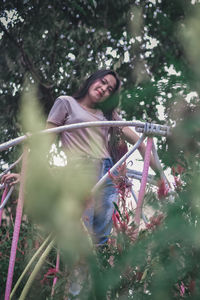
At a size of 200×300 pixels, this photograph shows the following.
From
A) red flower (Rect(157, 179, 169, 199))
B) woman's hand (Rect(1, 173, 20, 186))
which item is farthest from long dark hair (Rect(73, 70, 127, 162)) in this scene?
woman's hand (Rect(1, 173, 20, 186))

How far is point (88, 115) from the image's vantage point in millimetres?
2377

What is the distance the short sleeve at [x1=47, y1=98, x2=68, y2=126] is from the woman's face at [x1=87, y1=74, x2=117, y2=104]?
186 millimetres

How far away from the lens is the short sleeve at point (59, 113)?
2.29 meters

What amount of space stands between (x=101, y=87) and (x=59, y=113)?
1.09 ft

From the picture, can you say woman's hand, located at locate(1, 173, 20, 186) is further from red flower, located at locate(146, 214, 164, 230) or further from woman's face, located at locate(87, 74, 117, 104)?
red flower, located at locate(146, 214, 164, 230)

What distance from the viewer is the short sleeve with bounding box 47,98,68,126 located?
229 centimetres

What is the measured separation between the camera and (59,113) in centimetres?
230

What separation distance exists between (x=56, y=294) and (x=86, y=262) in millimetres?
602

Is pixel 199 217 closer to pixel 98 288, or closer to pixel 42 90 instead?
pixel 98 288

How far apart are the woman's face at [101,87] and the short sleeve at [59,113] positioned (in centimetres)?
19

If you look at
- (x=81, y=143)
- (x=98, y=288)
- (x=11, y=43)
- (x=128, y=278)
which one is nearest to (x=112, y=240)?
(x=128, y=278)

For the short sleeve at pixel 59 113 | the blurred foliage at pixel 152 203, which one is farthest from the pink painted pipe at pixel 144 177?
the short sleeve at pixel 59 113

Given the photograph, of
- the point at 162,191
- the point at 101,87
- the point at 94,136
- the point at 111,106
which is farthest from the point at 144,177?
the point at 101,87

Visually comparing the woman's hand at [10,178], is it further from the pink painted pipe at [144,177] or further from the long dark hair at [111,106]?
the pink painted pipe at [144,177]
